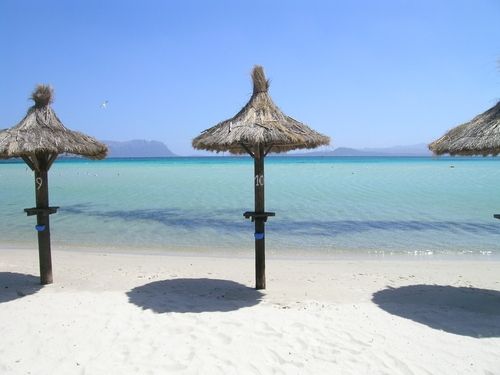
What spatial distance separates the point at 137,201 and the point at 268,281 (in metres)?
12.8

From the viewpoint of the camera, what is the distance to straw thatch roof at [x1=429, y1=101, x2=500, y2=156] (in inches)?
201

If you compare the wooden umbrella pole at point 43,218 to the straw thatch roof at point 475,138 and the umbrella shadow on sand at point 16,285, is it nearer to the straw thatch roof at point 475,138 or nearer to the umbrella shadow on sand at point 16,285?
the umbrella shadow on sand at point 16,285

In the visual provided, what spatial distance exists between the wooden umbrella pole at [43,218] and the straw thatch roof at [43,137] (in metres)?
0.32

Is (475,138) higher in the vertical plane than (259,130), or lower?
lower

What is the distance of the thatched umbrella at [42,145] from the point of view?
221 inches

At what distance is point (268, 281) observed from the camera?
6684 mm

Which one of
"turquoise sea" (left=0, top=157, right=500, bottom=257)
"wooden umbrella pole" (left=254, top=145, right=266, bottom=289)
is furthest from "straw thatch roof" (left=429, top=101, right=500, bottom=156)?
"turquoise sea" (left=0, top=157, right=500, bottom=257)

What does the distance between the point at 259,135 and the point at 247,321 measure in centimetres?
223

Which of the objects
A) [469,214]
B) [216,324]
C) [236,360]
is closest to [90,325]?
[216,324]

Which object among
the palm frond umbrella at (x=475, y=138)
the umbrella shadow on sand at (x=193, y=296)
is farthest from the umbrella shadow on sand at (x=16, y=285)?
the palm frond umbrella at (x=475, y=138)

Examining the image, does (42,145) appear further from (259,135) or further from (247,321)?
(247,321)

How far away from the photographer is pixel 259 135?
17.4ft

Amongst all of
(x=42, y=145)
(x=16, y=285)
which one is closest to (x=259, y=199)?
(x=42, y=145)

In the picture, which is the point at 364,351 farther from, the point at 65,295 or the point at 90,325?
the point at 65,295
